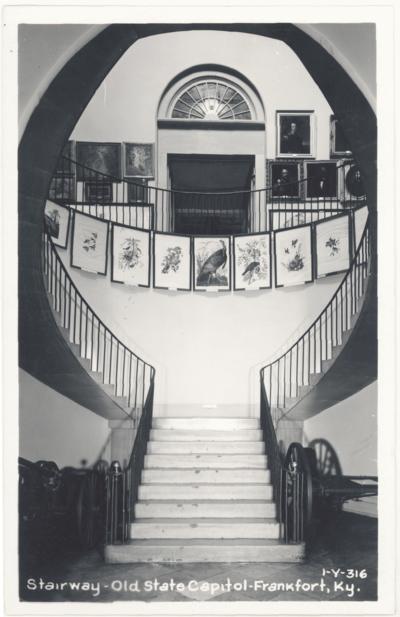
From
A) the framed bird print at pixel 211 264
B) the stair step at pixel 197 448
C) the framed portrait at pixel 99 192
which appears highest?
the framed portrait at pixel 99 192

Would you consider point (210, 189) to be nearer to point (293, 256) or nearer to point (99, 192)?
point (99, 192)

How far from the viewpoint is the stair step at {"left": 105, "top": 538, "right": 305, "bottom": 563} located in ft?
19.3

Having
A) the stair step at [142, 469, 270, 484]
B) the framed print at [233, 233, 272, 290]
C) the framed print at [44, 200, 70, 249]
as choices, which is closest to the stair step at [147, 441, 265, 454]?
the stair step at [142, 469, 270, 484]

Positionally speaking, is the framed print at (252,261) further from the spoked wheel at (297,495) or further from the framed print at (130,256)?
the spoked wheel at (297,495)

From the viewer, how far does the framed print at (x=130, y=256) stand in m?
8.98

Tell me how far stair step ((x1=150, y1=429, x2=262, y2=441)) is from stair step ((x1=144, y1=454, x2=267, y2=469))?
1.58 ft

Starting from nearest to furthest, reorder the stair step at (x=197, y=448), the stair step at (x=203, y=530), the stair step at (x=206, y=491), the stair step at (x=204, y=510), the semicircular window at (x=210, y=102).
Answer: the stair step at (x=203, y=530) < the stair step at (x=204, y=510) < the stair step at (x=206, y=491) < the stair step at (x=197, y=448) < the semicircular window at (x=210, y=102)

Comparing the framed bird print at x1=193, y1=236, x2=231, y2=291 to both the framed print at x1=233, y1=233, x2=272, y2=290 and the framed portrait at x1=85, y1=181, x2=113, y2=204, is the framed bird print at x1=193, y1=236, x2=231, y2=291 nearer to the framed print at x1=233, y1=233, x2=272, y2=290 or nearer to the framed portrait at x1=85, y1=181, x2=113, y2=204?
the framed print at x1=233, y1=233, x2=272, y2=290

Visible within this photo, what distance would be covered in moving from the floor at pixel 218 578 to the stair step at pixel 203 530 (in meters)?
0.49

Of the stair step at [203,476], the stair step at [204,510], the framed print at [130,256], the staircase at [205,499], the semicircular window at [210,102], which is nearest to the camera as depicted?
the staircase at [205,499]

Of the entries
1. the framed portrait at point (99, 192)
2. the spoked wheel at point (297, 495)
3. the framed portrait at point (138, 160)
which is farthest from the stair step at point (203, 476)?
the framed portrait at point (138, 160)

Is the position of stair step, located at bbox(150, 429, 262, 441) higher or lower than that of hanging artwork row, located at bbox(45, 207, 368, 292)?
lower

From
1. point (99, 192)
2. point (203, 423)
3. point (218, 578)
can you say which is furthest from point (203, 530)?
point (99, 192)

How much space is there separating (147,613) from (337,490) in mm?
3338
